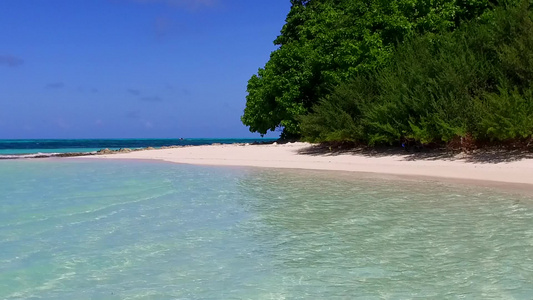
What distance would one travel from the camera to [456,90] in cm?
1870

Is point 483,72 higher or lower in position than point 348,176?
higher

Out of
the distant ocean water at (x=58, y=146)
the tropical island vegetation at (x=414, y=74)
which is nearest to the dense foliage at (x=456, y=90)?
the tropical island vegetation at (x=414, y=74)

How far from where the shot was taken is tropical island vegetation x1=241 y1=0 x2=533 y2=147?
1761cm

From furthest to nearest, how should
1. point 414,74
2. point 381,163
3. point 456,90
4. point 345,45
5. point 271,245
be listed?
point 345,45 < point 414,74 < point 381,163 < point 456,90 < point 271,245

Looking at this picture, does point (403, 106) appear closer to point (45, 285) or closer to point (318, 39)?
point (318, 39)

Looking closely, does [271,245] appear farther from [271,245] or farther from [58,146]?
[58,146]

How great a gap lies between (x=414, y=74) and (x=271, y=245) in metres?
16.3

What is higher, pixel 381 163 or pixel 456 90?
pixel 456 90

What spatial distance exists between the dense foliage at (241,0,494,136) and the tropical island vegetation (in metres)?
0.07

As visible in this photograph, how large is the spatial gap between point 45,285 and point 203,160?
2263 cm

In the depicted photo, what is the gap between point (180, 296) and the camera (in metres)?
4.54

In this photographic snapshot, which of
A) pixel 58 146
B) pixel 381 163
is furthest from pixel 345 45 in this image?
pixel 58 146

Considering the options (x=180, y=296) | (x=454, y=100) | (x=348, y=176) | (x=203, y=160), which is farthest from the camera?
(x=203, y=160)

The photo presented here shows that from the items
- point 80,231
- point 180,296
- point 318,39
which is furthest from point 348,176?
point 318,39
